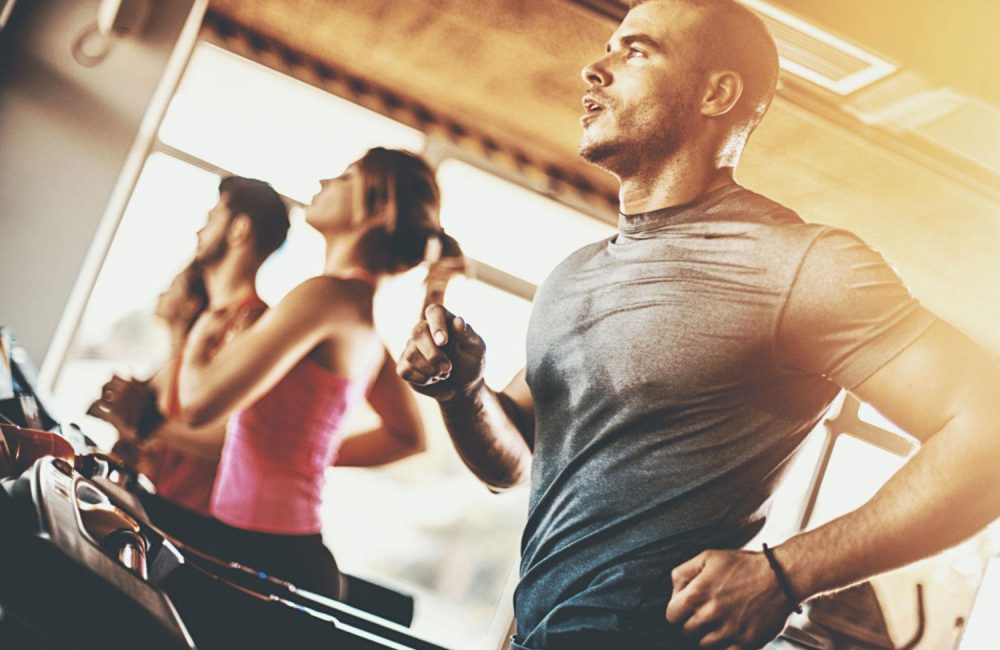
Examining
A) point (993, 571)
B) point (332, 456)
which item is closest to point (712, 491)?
point (332, 456)

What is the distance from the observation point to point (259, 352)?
121 inches

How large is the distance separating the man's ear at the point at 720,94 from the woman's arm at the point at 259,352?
209 centimetres

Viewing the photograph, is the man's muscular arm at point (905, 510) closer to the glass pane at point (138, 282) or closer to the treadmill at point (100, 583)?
the treadmill at point (100, 583)

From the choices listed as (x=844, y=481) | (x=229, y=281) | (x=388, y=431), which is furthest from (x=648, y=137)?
(x=844, y=481)

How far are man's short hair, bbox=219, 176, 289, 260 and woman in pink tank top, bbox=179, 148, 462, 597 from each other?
12cm

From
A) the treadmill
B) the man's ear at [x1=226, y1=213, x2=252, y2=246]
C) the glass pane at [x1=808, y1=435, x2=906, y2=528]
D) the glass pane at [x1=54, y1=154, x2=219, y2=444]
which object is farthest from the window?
the glass pane at [x1=808, y1=435, x2=906, y2=528]

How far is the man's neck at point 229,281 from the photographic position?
3.19 m

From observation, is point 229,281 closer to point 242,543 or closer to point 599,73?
point 242,543

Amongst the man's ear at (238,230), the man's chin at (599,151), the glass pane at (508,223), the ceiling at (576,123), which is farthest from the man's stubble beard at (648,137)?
the man's ear at (238,230)

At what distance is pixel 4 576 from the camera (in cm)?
81

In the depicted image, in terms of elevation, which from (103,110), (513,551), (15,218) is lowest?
(513,551)

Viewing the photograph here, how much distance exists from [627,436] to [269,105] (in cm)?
278

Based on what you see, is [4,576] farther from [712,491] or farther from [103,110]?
[103,110]

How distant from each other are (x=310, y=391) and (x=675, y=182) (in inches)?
82.0
